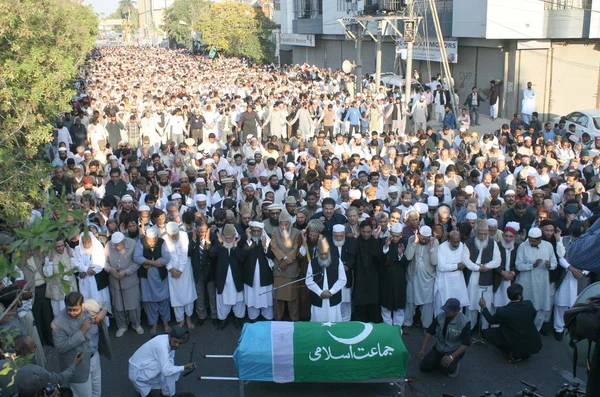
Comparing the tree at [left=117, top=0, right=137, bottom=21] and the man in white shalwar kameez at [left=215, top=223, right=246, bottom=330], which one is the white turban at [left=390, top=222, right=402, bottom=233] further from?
the tree at [left=117, top=0, right=137, bottom=21]

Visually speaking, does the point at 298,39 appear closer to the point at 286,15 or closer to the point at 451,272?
the point at 286,15

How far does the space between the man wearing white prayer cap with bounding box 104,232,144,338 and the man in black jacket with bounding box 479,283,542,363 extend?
4.42 meters

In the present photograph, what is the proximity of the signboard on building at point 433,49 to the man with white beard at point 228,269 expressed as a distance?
1728 cm

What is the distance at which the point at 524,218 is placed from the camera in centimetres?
922

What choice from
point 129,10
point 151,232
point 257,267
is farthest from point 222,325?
point 129,10

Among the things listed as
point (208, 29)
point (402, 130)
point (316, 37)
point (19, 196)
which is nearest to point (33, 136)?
point (19, 196)

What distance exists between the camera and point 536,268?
8016 millimetres

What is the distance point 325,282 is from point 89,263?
291 cm

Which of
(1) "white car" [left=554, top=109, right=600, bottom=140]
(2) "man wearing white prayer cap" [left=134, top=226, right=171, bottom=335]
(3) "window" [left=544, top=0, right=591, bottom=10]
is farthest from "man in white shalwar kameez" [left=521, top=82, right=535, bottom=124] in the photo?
(2) "man wearing white prayer cap" [left=134, top=226, right=171, bottom=335]

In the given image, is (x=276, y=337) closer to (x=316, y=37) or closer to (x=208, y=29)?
(x=316, y=37)

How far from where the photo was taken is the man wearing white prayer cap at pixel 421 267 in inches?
314

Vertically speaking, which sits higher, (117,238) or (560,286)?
(117,238)

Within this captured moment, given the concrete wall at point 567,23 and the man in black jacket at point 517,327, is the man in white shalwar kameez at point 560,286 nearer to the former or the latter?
the man in black jacket at point 517,327

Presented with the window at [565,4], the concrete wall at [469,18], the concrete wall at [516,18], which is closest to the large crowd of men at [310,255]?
the concrete wall at [516,18]
